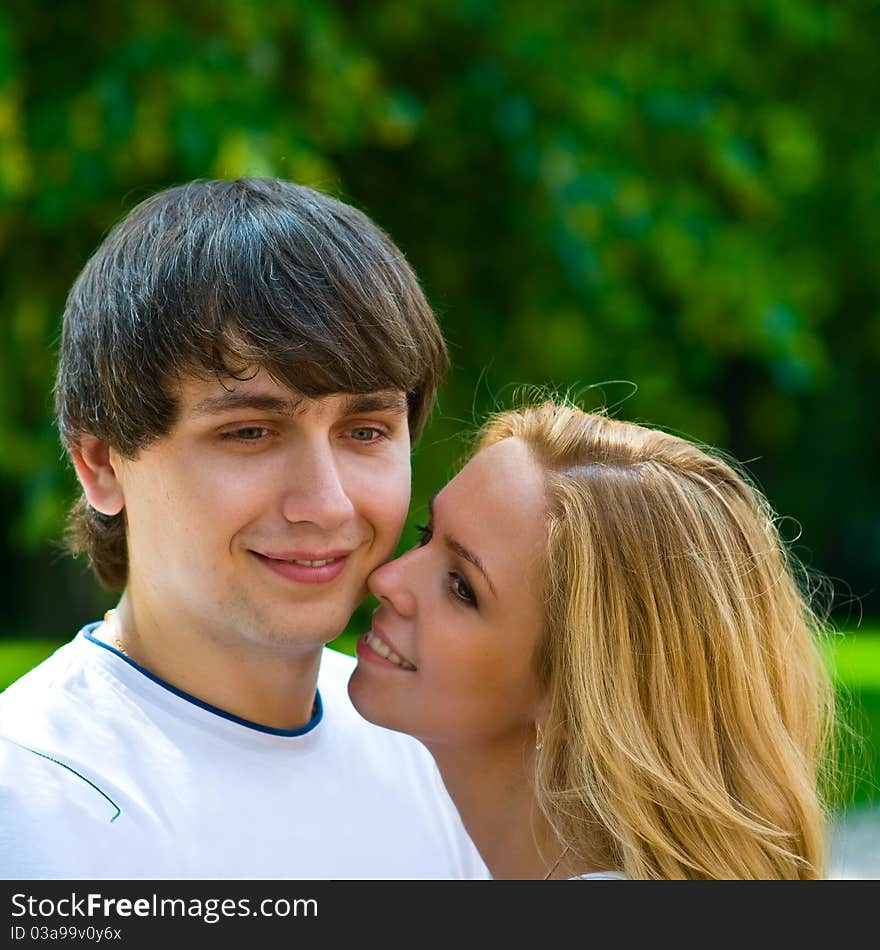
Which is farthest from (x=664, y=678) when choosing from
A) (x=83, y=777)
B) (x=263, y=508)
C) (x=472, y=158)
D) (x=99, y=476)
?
(x=472, y=158)

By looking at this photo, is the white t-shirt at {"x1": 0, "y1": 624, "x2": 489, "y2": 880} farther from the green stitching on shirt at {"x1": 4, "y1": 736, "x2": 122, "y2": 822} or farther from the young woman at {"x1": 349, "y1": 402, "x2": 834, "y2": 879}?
the young woman at {"x1": 349, "y1": 402, "x2": 834, "y2": 879}

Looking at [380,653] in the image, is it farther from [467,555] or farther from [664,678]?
[664,678]

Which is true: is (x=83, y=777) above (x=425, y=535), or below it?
below

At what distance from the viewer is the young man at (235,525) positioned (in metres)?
2.47

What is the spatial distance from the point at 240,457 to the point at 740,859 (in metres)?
1.19

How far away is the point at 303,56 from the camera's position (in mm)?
7141

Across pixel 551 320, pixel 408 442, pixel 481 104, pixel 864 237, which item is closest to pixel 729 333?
pixel 551 320

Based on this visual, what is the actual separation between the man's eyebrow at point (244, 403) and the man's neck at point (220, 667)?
0.43 metres

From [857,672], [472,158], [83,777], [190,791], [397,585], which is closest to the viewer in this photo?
[83,777]

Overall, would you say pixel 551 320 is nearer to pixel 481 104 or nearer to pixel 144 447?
pixel 481 104

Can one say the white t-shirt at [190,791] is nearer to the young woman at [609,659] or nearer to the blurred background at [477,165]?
the young woman at [609,659]

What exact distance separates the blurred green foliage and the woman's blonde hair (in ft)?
8.72

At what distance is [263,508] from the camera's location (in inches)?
99.9

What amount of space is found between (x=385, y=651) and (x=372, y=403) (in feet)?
1.68
